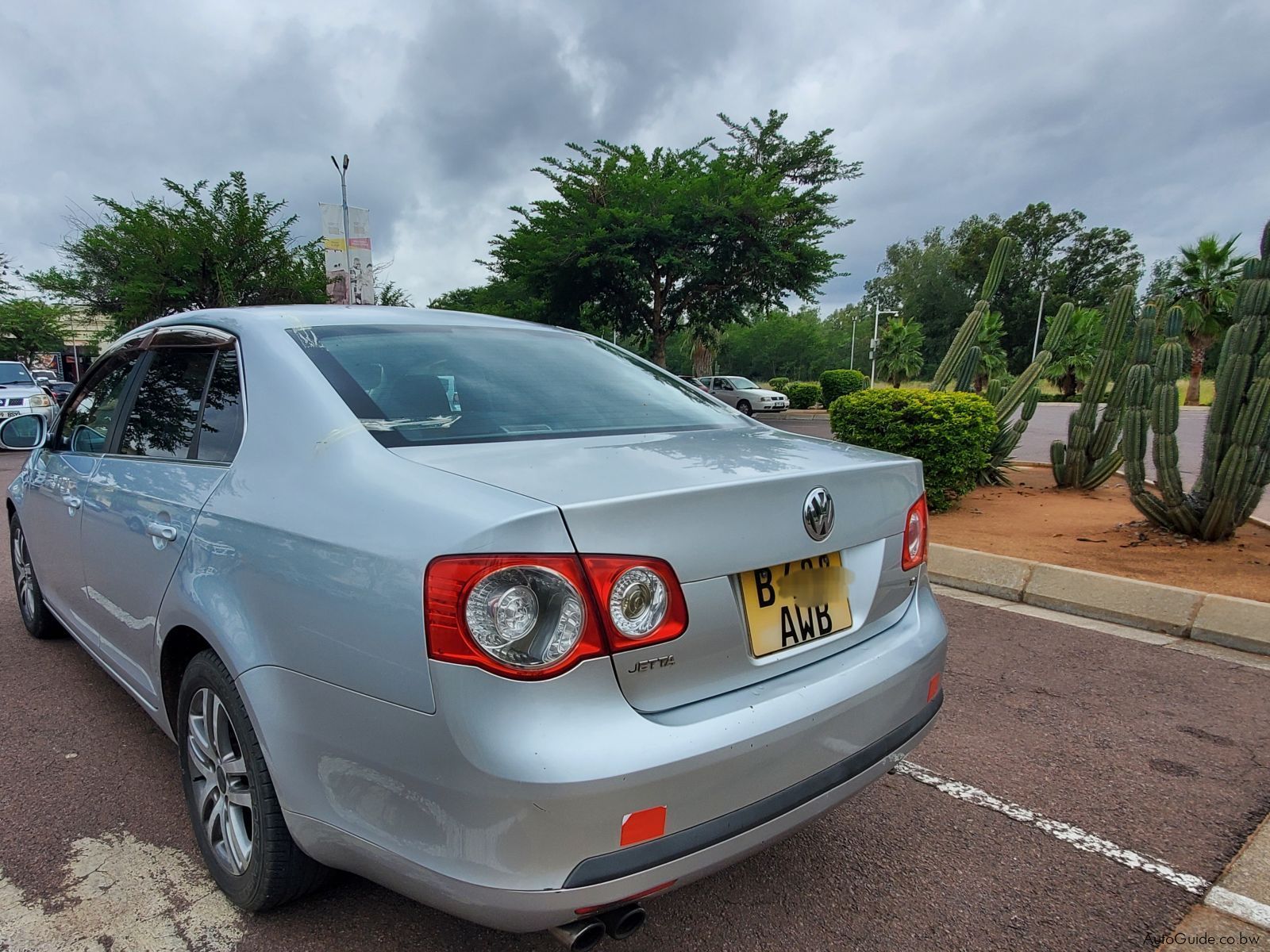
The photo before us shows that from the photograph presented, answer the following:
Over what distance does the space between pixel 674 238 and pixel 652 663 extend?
21.6 metres

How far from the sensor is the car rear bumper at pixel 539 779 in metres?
1.38

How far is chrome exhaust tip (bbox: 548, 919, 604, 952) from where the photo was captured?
148cm

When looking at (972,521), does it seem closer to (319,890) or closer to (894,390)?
(894,390)

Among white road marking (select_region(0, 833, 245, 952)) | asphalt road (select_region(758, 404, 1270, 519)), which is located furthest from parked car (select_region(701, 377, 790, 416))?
white road marking (select_region(0, 833, 245, 952))

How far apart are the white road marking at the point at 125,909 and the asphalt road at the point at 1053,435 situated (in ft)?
17.3

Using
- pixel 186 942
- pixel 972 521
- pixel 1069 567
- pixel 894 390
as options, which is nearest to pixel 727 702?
pixel 186 942

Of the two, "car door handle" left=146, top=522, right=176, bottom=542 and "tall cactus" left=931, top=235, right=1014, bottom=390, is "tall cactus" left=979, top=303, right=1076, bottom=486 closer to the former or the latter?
"tall cactus" left=931, top=235, right=1014, bottom=390

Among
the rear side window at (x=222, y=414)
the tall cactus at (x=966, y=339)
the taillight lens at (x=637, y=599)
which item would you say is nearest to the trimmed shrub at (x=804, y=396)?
the tall cactus at (x=966, y=339)

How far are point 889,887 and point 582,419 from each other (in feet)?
5.16

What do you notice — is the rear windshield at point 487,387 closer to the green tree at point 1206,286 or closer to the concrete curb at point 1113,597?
the concrete curb at point 1113,597

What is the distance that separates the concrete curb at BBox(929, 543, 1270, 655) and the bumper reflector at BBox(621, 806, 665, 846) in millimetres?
4214

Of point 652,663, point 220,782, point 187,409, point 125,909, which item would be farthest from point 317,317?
point 125,909

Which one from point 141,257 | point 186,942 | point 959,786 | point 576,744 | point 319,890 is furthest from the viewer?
point 141,257

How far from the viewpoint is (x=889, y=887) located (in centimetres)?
218
